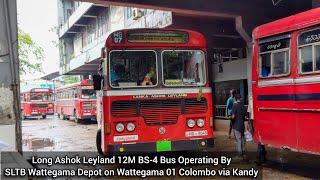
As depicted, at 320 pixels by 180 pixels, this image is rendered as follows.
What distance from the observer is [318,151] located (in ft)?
22.6

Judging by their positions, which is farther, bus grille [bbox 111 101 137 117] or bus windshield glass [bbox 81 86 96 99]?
bus windshield glass [bbox 81 86 96 99]

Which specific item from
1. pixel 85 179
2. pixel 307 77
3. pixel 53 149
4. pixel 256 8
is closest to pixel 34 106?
pixel 53 149

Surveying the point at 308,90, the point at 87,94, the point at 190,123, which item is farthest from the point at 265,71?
Answer: the point at 87,94

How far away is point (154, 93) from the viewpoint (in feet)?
26.9

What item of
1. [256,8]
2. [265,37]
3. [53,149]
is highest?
[256,8]

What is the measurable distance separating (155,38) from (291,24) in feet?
9.64

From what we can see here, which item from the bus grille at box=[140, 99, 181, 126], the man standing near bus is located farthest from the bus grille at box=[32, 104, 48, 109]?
the bus grille at box=[140, 99, 181, 126]

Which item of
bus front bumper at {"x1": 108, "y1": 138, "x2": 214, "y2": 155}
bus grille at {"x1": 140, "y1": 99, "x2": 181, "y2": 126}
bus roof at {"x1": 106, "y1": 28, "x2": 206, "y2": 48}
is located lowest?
bus front bumper at {"x1": 108, "y1": 138, "x2": 214, "y2": 155}

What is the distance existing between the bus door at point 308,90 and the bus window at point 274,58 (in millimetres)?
349

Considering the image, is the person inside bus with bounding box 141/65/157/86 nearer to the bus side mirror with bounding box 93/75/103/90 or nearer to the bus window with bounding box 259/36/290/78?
the bus side mirror with bounding box 93/75/103/90

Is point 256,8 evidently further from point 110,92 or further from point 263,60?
point 110,92

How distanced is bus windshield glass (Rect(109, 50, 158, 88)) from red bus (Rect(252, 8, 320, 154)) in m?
2.38

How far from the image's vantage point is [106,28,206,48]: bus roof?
8211mm

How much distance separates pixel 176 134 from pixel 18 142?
3816 millimetres
